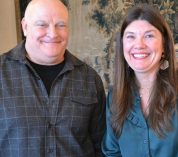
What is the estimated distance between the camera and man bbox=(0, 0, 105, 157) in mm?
1765

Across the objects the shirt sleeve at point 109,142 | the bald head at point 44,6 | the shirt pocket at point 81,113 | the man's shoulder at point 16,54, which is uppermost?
the bald head at point 44,6

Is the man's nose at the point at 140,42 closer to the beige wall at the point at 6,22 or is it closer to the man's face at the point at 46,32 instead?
the man's face at the point at 46,32

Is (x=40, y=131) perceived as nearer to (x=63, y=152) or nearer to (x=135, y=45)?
(x=63, y=152)

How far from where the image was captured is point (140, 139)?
5.57 ft

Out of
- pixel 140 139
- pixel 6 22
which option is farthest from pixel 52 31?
pixel 6 22

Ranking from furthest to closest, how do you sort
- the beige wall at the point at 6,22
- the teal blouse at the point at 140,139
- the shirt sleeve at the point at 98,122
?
the beige wall at the point at 6,22, the shirt sleeve at the point at 98,122, the teal blouse at the point at 140,139

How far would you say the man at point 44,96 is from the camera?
1.76m

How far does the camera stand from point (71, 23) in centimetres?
306

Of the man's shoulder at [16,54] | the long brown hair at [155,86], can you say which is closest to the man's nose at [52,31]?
the man's shoulder at [16,54]

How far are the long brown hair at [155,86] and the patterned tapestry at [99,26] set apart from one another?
1.22 metres

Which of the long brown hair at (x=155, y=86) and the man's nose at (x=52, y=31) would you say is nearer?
the long brown hair at (x=155, y=86)

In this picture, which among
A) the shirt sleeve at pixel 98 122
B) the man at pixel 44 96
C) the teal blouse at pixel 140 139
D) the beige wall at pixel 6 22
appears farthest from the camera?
the beige wall at pixel 6 22

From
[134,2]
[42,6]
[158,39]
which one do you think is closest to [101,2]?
[134,2]

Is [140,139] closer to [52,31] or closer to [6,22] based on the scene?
[52,31]
